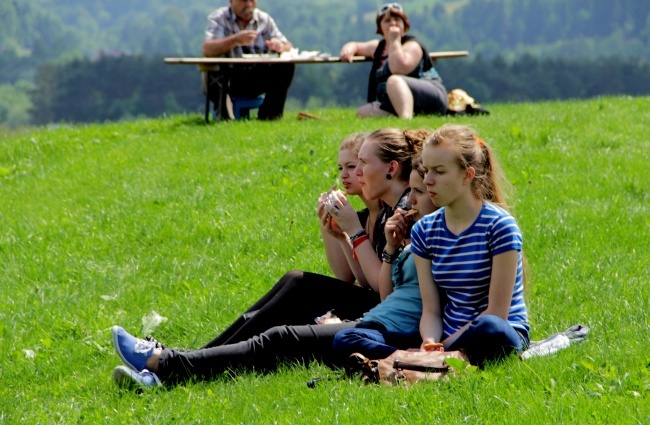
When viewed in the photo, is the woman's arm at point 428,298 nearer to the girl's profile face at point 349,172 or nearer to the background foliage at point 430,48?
the girl's profile face at point 349,172

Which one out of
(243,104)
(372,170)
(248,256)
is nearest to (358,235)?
(372,170)

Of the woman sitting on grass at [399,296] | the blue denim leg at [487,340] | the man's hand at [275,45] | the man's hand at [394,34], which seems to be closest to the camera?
the blue denim leg at [487,340]

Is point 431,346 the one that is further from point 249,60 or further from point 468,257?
point 249,60

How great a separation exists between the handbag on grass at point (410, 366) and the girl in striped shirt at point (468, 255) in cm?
14

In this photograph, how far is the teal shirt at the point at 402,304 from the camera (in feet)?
15.4

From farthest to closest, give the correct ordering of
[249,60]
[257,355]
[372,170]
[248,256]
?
[249,60] < [248,256] < [372,170] < [257,355]

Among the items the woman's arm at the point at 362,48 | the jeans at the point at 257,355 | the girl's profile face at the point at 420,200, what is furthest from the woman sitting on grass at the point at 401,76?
the jeans at the point at 257,355

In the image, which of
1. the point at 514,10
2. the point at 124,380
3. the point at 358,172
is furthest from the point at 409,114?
the point at 514,10

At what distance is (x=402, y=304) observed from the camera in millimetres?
4770

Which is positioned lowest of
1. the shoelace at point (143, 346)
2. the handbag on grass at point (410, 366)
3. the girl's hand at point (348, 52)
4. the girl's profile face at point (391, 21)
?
the shoelace at point (143, 346)

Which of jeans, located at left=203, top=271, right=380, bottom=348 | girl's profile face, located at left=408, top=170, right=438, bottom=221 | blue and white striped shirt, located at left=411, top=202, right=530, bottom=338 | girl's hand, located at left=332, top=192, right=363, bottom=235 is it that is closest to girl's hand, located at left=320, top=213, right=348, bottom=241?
girl's hand, located at left=332, top=192, right=363, bottom=235

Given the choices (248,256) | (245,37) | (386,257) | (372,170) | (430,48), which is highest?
(245,37)

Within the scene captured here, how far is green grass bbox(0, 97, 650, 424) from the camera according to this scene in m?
4.18

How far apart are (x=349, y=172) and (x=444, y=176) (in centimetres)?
84
